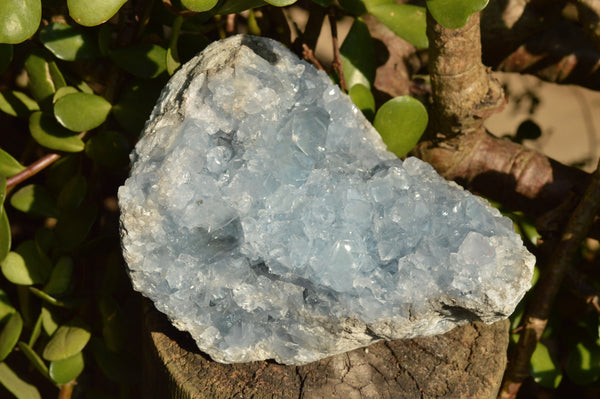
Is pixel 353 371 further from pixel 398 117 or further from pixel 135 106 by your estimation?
pixel 135 106

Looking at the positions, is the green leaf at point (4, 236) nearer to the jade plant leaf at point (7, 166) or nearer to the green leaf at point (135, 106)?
the jade plant leaf at point (7, 166)

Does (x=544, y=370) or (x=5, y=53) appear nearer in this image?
(x=5, y=53)

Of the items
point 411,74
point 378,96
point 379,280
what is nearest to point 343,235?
point 379,280

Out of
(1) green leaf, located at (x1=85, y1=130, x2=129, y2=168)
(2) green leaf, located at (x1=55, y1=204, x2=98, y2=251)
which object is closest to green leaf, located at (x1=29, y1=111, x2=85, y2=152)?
(1) green leaf, located at (x1=85, y1=130, x2=129, y2=168)

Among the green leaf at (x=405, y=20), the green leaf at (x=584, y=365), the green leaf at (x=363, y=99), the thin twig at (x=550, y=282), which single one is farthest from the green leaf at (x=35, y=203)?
the green leaf at (x=584, y=365)

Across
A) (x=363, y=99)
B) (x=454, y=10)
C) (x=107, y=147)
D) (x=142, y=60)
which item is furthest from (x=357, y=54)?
(x=107, y=147)

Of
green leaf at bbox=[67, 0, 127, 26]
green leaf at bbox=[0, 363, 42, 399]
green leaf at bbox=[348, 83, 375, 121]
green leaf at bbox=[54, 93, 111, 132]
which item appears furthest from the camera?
green leaf at bbox=[0, 363, 42, 399]

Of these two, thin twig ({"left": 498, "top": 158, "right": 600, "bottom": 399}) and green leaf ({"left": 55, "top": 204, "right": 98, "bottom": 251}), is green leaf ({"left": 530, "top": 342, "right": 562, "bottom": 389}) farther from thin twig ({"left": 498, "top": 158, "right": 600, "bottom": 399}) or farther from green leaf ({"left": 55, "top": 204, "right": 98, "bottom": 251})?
green leaf ({"left": 55, "top": 204, "right": 98, "bottom": 251})
